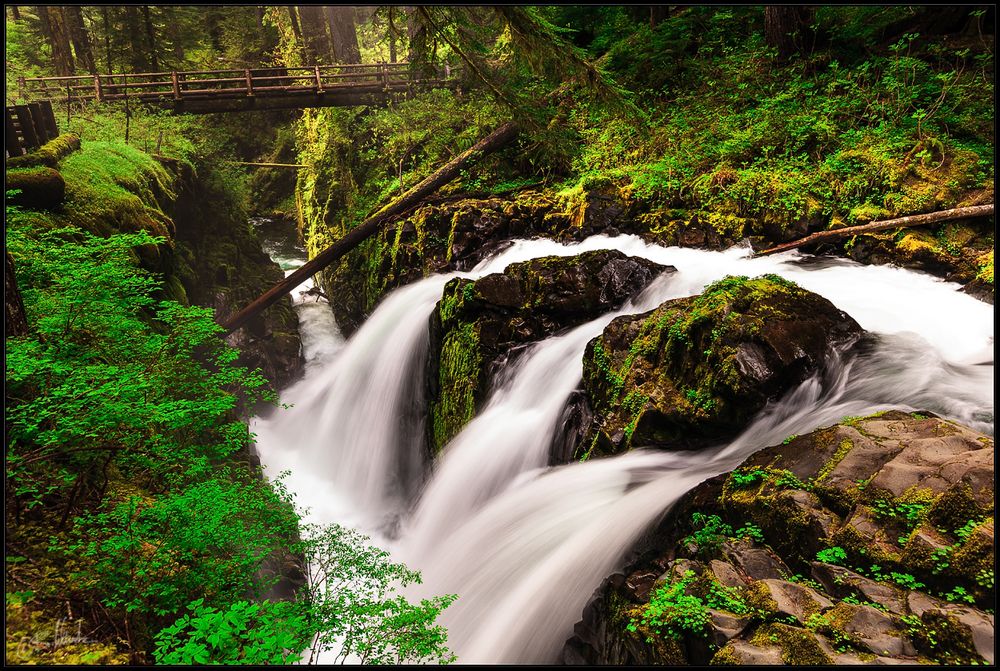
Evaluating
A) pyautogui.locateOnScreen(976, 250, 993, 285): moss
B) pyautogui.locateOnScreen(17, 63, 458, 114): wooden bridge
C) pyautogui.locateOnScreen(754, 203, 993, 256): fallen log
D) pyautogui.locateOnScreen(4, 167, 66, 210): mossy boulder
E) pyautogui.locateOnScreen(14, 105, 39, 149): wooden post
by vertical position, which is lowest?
pyautogui.locateOnScreen(976, 250, 993, 285): moss

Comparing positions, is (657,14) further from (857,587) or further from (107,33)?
(107,33)

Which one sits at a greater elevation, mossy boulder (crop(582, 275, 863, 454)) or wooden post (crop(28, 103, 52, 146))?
wooden post (crop(28, 103, 52, 146))

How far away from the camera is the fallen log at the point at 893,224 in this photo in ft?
19.6

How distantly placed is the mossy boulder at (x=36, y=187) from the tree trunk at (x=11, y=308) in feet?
9.79

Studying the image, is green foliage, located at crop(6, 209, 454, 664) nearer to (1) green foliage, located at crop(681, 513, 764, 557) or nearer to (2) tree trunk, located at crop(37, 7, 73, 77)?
(1) green foliage, located at crop(681, 513, 764, 557)

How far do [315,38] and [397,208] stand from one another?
1036 cm

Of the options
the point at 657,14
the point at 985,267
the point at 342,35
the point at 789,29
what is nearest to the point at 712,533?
the point at 985,267

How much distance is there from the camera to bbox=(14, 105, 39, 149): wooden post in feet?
25.8

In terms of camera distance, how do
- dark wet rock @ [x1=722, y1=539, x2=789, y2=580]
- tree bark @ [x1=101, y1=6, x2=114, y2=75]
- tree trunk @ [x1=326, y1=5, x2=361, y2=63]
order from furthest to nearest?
1. tree trunk @ [x1=326, y1=5, x2=361, y2=63]
2. tree bark @ [x1=101, y1=6, x2=114, y2=75]
3. dark wet rock @ [x1=722, y1=539, x2=789, y2=580]

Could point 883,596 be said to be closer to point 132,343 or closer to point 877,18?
point 132,343

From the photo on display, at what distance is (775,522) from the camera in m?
3.28

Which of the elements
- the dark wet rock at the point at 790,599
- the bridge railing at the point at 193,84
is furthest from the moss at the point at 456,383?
the bridge railing at the point at 193,84

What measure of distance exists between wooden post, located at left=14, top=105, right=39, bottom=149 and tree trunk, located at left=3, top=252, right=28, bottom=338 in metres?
5.28

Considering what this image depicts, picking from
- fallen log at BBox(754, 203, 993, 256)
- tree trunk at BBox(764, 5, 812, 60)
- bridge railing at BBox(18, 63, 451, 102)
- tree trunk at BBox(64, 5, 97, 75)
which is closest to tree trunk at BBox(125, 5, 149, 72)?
bridge railing at BBox(18, 63, 451, 102)
